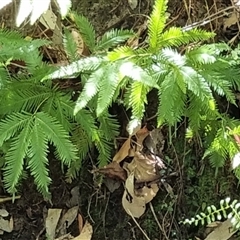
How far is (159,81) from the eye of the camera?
7.00 ft

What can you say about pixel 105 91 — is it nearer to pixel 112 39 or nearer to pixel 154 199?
pixel 112 39

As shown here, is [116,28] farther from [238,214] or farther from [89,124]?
[238,214]

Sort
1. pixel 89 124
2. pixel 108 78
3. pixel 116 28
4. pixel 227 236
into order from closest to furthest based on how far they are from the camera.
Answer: pixel 108 78 → pixel 89 124 → pixel 227 236 → pixel 116 28

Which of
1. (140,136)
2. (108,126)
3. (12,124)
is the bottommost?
(140,136)

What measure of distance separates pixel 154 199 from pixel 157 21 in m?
0.81

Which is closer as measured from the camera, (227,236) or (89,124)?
(89,124)

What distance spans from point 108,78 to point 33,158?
439 millimetres

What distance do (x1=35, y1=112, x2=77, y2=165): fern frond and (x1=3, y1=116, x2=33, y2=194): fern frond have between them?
0.17 ft

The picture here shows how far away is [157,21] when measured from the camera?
211 cm

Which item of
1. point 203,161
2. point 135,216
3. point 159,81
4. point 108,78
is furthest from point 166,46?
point 135,216

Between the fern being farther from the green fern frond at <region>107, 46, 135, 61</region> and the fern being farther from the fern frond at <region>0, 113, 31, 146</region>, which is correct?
the green fern frond at <region>107, 46, 135, 61</region>

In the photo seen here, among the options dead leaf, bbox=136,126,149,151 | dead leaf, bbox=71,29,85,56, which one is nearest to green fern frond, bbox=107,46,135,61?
dead leaf, bbox=71,29,85,56

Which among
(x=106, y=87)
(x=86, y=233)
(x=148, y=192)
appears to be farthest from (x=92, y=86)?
(x=86, y=233)

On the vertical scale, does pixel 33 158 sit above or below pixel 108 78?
below
